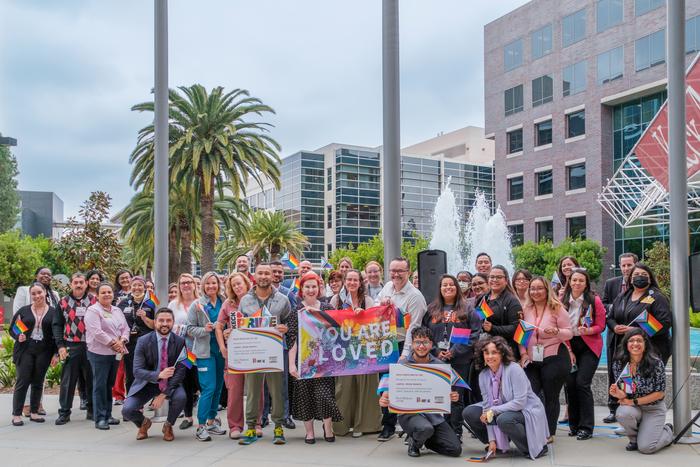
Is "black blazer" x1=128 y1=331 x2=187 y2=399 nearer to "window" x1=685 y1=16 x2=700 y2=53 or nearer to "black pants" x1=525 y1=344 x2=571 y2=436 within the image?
"black pants" x1=525 y1=344 x2=571 y2=436

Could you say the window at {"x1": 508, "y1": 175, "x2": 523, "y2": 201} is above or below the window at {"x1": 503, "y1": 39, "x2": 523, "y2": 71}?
below

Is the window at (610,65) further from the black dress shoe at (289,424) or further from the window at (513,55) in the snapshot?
the black dress shoe at (289,424)

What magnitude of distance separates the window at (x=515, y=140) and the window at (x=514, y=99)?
1780 millimetres

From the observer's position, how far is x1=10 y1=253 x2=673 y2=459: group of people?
26.0 ft

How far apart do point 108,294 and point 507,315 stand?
567cm

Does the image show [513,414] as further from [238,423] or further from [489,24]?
[489,24]

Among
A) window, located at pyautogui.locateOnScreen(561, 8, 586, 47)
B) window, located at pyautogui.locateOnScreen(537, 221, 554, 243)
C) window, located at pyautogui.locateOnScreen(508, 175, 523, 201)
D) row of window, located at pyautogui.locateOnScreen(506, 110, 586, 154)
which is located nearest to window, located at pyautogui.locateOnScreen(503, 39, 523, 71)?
window, located at pyautogui.locateOnScreen(561, 8, 586, 47)

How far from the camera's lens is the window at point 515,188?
58097mm

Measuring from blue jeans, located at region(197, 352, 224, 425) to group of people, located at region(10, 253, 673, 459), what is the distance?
0.01 metres

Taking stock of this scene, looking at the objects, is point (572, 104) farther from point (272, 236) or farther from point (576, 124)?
point (272, 236)

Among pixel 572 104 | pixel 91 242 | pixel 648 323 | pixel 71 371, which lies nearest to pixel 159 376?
pixel 71 371

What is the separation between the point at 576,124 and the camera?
53.5 metres

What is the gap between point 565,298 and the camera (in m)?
9.06

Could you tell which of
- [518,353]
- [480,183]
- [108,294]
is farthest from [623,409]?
[480,183]
